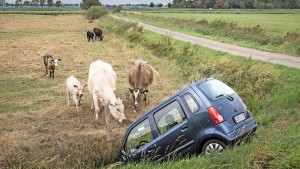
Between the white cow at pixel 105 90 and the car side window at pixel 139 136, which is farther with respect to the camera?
the white cow at pixel 105 90

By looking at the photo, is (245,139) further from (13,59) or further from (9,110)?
(13,59)

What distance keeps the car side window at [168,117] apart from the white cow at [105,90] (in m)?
5.27

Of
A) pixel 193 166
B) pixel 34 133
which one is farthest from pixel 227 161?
pixel 34 133

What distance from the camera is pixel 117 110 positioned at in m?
14.9

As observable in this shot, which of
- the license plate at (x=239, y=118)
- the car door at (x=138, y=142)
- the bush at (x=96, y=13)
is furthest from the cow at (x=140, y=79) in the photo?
the bush at (x=96, y=13)

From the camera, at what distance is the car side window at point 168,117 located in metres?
9.23

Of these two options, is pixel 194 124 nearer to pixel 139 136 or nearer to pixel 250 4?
pixel 139 136

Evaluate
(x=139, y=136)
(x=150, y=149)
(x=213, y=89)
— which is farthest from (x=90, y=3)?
(x=150, y=149)

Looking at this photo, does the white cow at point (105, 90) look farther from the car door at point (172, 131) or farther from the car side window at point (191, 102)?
the car side window at point (191, 102)

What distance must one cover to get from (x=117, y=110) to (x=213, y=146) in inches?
270

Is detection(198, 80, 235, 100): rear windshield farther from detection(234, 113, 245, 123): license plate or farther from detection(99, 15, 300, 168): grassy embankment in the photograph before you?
detection(99, 15, 300, 168): grassy embankment

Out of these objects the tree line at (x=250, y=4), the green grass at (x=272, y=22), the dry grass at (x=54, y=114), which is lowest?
the dry grass at (x=54, y=114)

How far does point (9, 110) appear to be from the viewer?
56.0ft

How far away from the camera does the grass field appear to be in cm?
793
